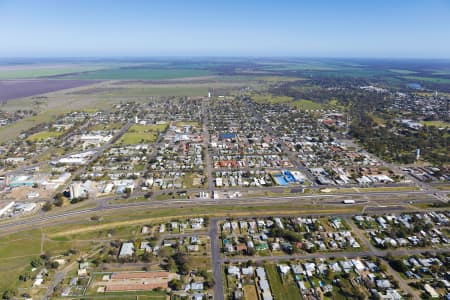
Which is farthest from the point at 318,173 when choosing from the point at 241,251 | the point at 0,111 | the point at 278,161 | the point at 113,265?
the point at 0,111

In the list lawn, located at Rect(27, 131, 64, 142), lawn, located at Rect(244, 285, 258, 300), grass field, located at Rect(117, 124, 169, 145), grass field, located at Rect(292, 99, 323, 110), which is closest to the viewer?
lawn, located at Rect(244, 285, 258, 300)

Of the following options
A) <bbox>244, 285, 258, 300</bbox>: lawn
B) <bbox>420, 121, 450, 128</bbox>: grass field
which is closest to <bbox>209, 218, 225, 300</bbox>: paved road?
<bbox>244, 285, 258, 300</bbox>: lawn

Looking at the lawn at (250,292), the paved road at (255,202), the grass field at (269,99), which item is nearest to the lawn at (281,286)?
the lawn at (250,292)

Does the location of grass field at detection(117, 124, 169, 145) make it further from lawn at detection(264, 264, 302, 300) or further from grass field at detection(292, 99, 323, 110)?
grass field at detection(292, 99, 323, 110)

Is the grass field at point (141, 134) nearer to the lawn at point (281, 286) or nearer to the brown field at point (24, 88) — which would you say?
the lawn at point (281, 286)

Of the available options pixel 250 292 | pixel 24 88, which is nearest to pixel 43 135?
pixel 250 292

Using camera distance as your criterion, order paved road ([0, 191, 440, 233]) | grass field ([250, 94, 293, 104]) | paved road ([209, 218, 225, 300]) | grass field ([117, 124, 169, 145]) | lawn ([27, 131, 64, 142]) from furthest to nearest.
A: grass field ([250, 94, 293, 104]), lawn ([27, 131, 64, 142]), grass field ([117, 124, 169, 145]), paved road ([0, 191, 440, 233]), paved road ([209, 218, 225, 300])
